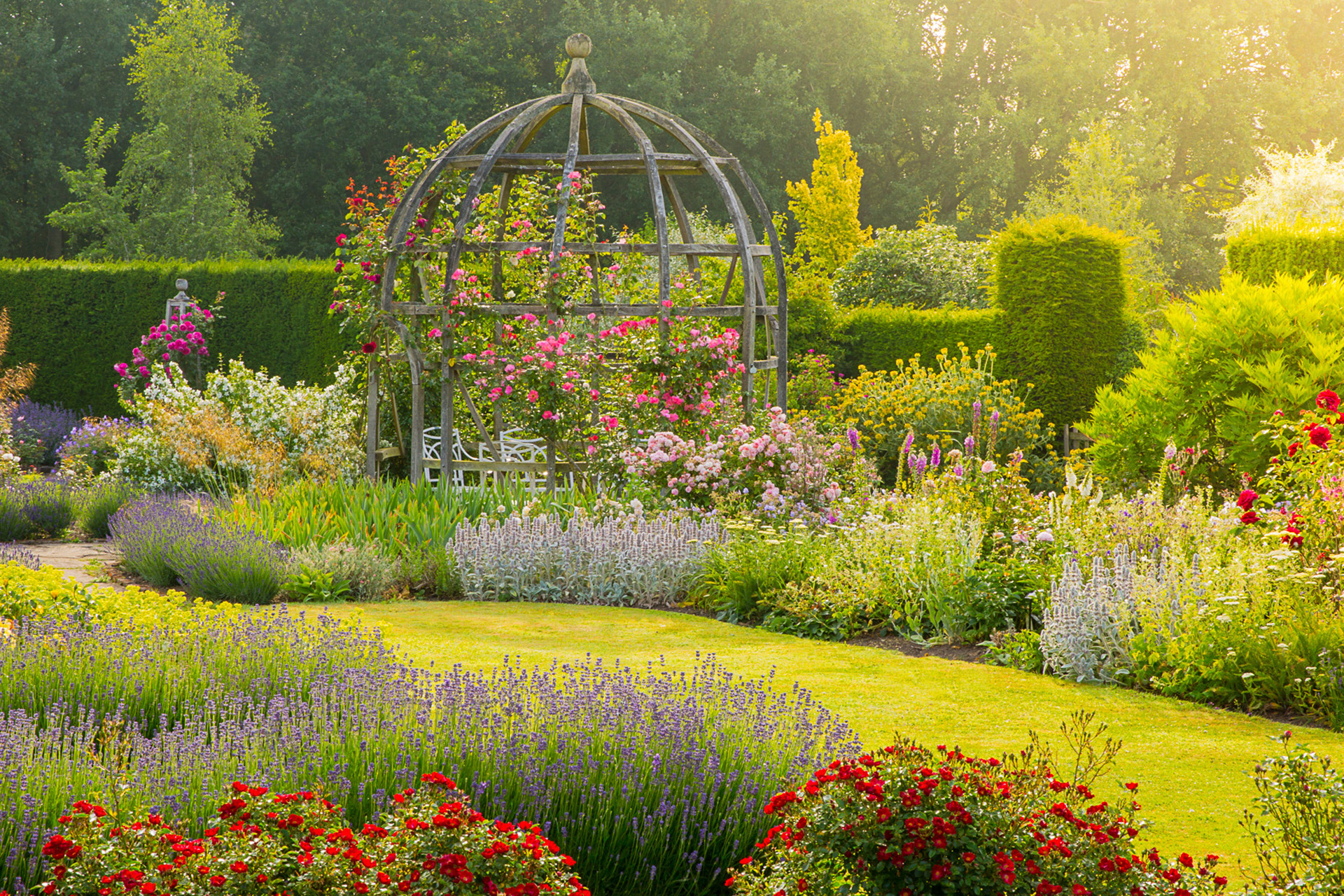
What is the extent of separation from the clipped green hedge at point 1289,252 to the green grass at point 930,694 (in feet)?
21.7

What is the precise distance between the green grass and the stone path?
2.08 metres

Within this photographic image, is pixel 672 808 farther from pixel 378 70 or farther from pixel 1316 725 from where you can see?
pixel 378 70

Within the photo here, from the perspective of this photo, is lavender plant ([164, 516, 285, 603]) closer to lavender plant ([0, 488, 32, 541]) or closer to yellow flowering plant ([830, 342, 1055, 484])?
lavender plant ([0, 488, 32, 541])

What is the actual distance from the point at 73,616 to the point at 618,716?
8.82 feet

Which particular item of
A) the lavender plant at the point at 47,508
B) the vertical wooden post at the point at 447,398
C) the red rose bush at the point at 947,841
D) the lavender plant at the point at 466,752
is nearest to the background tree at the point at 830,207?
the vertical wooden post at the point at 447,398

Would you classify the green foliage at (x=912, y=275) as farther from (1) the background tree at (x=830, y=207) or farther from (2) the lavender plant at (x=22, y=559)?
(2) the lavender plant at (x=22, y=559)

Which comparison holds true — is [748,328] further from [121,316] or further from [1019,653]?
[121,316]

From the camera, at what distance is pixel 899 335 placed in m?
13.0

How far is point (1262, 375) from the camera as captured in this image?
7.28 metres

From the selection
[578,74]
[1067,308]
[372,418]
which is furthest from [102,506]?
[1067,308]

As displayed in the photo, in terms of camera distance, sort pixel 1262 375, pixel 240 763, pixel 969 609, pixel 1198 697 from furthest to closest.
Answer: pixel 1262 375
pixel 969 609
pixel 1198 697
pixel 240 763

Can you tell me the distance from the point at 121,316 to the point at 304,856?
14.7m

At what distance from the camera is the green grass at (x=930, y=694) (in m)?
4.22

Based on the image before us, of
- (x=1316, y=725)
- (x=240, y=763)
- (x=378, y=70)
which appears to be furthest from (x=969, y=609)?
(x=378, y=70)
